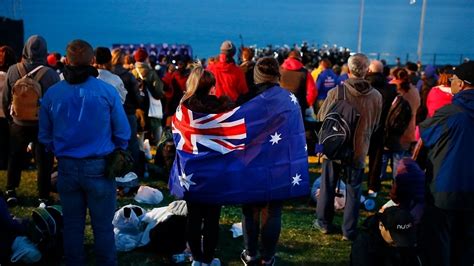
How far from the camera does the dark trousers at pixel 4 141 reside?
21.6ft

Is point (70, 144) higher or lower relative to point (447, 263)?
higher

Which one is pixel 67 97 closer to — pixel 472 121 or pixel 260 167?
pixel 260 167

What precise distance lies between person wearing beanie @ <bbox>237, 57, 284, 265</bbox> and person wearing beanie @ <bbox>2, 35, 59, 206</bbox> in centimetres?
226

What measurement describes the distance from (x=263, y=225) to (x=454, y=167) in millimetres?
1395

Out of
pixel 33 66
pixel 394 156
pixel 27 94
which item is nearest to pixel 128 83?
pixel 33 66

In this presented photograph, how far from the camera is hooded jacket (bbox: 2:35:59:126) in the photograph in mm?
5273

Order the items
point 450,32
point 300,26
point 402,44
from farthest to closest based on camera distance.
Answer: point 300,26, point 450,32, point 402,44

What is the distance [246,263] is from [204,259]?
0.38 metres

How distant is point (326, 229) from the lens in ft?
17.0

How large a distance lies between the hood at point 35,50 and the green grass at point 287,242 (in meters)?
1.47

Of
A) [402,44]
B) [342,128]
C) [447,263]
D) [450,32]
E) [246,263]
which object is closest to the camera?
[447,263]

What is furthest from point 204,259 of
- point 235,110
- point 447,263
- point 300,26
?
point 300,26

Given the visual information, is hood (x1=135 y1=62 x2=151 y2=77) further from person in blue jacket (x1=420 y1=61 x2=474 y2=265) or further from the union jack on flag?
person in blue jacket (x1=420 y1=61 x2=474 y2=265)

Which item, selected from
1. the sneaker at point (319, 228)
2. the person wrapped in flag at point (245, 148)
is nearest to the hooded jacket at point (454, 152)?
the person wrapped in flag at point (245, 148)
